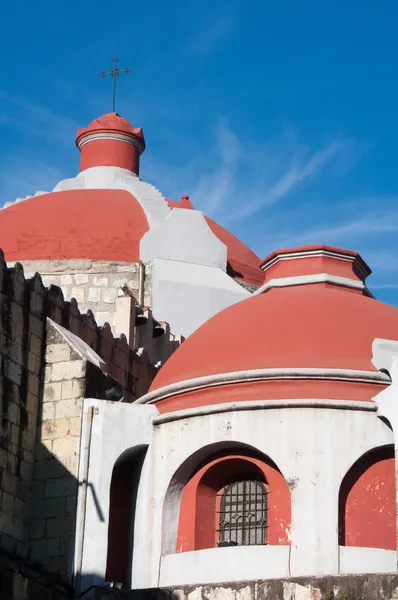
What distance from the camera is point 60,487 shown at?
64.8 ft

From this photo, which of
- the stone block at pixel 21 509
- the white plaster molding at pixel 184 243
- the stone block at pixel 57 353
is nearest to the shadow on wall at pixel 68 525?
the stone block at pixel 21 509

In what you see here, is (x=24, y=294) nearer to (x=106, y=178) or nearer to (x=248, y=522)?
(x=248, y=522)

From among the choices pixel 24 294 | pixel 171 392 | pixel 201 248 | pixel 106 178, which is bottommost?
pixel 171 392

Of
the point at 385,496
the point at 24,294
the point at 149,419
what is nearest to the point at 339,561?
the point at 385,496

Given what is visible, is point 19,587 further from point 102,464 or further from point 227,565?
point 227,565

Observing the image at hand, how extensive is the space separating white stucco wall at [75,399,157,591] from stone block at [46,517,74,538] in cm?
15

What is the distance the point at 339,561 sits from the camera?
18.2 meters

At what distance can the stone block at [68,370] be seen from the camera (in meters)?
20.4

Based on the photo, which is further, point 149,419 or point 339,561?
point 149,419

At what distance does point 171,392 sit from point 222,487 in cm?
154

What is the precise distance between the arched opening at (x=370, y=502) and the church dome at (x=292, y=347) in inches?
35.6

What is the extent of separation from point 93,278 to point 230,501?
838 cm

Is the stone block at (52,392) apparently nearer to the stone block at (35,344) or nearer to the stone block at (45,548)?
the stone block at (35,344)

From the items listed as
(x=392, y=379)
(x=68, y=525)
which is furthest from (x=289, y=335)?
(x=68, y=525)
